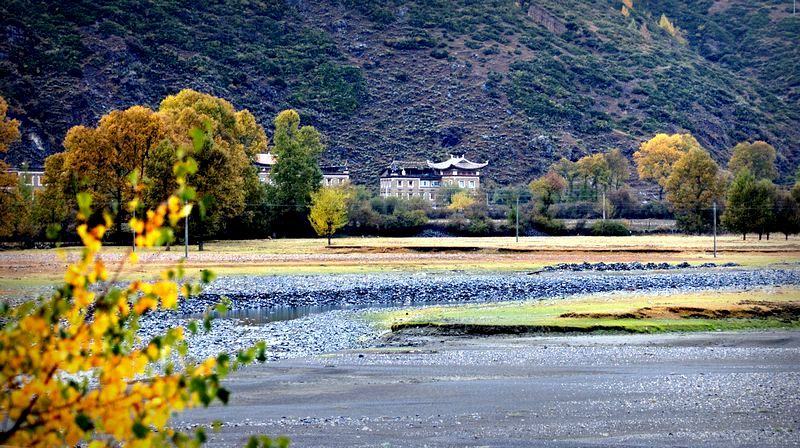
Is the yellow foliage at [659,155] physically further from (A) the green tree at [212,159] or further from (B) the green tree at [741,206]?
(A) the green tree at [212,159]

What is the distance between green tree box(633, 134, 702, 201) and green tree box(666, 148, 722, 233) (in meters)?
36.3

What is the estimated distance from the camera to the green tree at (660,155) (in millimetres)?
161125

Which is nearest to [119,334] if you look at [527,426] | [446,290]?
[527,426]

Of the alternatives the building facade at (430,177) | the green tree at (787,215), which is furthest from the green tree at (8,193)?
the building facade at (430,177)

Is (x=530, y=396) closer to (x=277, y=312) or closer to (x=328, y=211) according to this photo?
(x=277, y=312)

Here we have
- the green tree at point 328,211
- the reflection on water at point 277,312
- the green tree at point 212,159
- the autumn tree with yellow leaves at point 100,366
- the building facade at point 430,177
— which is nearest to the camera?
the autumn tree with yellow leaves at point 100,366

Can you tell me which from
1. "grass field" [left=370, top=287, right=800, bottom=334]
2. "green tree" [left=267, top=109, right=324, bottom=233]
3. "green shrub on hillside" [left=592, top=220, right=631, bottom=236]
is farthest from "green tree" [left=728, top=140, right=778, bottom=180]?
"grass field" [left=370, top=287, right=800, bottom=334]

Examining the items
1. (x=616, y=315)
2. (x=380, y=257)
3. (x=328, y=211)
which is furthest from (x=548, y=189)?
(x=616, y=315)

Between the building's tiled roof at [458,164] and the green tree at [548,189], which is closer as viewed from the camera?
the green tree at [548,189]

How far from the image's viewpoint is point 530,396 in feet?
63.2

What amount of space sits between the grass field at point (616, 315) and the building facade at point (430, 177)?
11559cm

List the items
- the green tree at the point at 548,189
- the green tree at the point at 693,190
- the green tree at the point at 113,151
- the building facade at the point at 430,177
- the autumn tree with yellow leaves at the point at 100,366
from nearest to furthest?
the autumn tree with yellow leaves at the point at 100,366, the green tree at the point at 113,151, the green tree at the point at 693,190, the green tree at the point at 548,189, the building facade at the point at 430,177

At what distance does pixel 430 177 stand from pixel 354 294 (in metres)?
117

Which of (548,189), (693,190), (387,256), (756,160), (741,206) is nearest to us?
(387,256)
